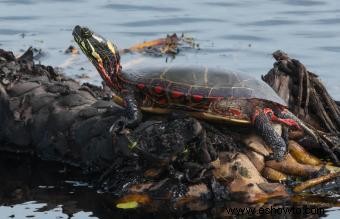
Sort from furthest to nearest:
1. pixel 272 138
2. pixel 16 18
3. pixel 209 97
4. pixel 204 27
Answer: pixel 16 18 → pixel 204 27 → pixel 209 97 → pixel 272 138

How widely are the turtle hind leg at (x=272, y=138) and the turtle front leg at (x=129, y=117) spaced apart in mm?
887

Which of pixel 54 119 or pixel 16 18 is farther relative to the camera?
pixel 16 18

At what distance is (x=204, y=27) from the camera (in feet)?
43.8

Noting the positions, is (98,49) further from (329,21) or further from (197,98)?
(329,21)

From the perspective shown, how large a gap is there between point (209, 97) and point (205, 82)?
0.50 ft

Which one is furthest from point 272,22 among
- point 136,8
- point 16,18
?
point 16,18

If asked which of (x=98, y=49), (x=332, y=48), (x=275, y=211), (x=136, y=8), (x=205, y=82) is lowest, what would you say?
(x=275, y=211)

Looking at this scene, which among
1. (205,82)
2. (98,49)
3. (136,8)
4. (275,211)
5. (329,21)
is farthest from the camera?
(136,8)

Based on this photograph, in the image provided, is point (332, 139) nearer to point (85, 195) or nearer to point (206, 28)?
point (85, 195)

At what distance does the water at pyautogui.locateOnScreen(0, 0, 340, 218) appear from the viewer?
37.4 ft

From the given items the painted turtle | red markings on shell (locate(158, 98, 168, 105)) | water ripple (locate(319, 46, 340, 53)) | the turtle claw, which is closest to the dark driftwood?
the turtle claw

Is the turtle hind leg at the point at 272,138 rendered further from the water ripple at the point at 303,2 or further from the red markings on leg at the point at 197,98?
the water ripple at the point at 303,2

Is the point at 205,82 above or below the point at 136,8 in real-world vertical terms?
above

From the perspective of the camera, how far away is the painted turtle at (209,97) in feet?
22.8
